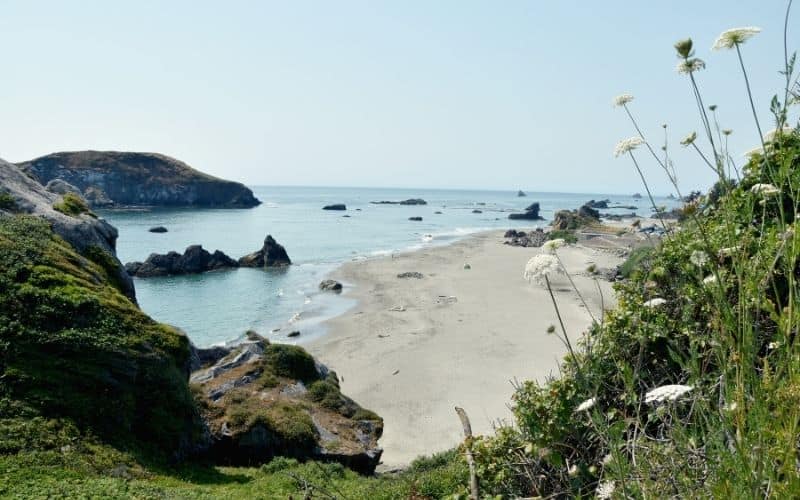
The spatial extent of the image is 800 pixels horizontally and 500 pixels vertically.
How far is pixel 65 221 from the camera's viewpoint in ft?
48.3

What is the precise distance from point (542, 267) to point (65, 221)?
1499 cm

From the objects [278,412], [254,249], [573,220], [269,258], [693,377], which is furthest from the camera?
[573,220]

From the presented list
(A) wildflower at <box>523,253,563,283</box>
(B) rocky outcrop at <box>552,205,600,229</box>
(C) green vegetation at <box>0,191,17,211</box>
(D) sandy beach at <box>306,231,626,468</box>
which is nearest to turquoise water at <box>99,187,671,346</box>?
(A) wildflower at <box>523,253,563,283</box>

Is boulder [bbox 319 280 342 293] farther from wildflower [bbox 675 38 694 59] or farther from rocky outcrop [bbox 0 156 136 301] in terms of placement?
wildflower [bbox 675 38 694 59]

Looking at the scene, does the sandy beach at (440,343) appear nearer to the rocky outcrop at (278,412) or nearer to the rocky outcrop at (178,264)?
the rocky outcrop at (278,412)

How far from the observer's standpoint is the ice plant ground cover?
2.00 meters

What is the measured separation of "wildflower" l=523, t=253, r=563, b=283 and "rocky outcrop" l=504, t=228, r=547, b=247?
217 ft

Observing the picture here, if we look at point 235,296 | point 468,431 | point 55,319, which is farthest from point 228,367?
point 235,296

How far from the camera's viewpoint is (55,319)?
10.8m

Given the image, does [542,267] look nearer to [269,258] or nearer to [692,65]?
[692,65]

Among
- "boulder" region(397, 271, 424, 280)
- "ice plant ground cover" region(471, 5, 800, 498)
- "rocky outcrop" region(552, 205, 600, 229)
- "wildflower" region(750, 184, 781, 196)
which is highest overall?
"wildflower" region(750, 184, 781, 196)

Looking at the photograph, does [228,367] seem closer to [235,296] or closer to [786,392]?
[786,392]

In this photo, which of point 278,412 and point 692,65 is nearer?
point 692,65

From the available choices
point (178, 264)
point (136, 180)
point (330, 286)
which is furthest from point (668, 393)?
point (136, 180)
